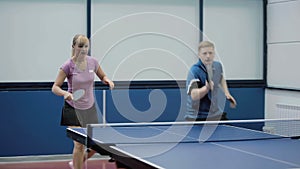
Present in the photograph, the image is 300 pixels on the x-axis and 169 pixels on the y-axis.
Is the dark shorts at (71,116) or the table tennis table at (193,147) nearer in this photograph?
the table tennis table at (193,147)

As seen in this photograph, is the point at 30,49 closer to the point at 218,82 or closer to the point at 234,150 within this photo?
the point at 218,82

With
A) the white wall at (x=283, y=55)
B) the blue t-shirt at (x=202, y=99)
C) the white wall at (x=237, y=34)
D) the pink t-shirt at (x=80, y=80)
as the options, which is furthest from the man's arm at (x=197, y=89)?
the white wall at (x=237, y=34)

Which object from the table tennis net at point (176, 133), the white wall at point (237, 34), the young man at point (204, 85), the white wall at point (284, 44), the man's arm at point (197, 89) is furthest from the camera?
the white wall at point (237, 34)

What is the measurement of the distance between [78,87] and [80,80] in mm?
60

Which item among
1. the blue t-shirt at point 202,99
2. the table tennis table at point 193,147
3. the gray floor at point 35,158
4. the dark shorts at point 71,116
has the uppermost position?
the blue t-shirt at point 202,99

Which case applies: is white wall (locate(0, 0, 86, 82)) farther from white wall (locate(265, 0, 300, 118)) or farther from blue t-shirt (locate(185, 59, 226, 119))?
white wall (locate(265, 0, 300, 118))

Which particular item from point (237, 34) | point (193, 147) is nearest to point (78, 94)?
point (193, 147)

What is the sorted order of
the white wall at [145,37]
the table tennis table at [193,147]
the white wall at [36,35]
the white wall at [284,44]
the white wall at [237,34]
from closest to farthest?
1. the table tennis table at [193,147]
2. the white wall at [36,35]
3. the white wall at [284,44]
4. the white wall at [145,37]
5. the white wall at [237,34]

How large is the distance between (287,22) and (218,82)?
7.07ft

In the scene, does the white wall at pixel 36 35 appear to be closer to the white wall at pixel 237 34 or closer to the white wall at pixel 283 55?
the white wall at pixel 237 34

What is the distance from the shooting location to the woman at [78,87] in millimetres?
4117

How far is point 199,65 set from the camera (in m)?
4.04

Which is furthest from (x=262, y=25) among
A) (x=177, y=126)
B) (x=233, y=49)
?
(x=177, y=126)

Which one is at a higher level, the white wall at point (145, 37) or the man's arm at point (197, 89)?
the white wall at point (145, 37)
